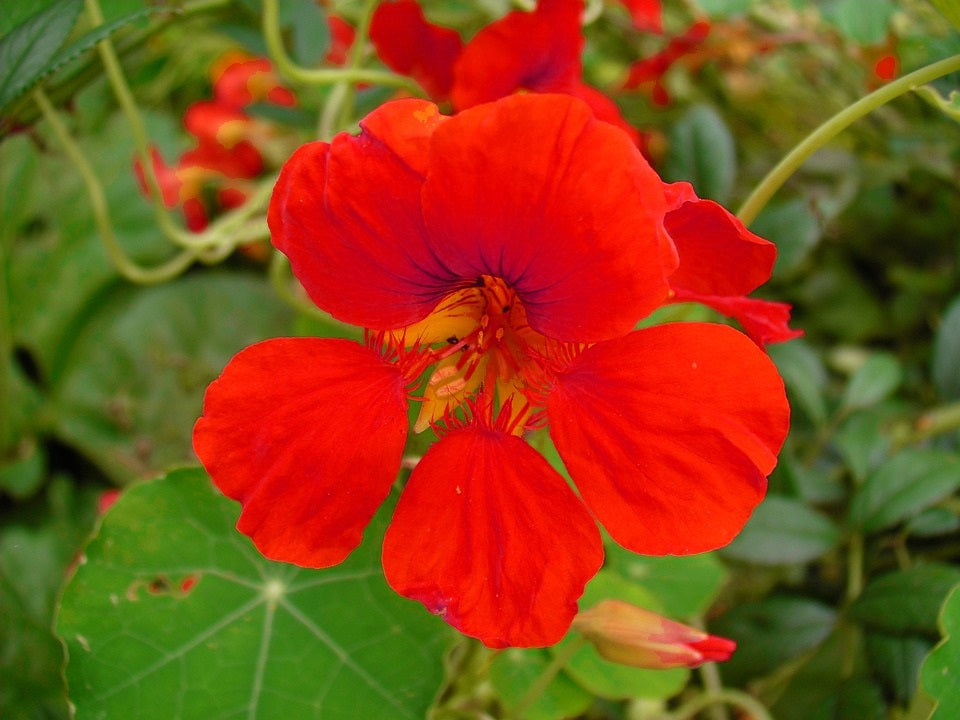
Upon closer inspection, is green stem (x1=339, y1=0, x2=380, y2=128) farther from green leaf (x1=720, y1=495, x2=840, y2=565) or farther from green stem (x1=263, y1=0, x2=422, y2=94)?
green leaf (x1=720, y1=495, x2=840, y2=565)

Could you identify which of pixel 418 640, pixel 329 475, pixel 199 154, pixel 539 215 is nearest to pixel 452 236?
pixel 539 215

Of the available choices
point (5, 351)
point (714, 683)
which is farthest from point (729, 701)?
point (5, 351)

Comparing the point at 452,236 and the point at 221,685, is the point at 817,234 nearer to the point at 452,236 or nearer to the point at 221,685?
the point at 452,236

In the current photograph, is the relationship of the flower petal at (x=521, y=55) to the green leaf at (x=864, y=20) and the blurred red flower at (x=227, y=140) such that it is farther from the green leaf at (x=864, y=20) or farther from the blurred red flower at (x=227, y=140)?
the blurred red flower at (x=227, y=140)

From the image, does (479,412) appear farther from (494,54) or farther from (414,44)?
(414,44)

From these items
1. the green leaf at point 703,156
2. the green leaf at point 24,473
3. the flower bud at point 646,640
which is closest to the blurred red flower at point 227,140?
the green leaf at point 24,473

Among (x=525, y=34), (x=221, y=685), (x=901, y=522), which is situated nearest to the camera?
(x=221, y=685)
